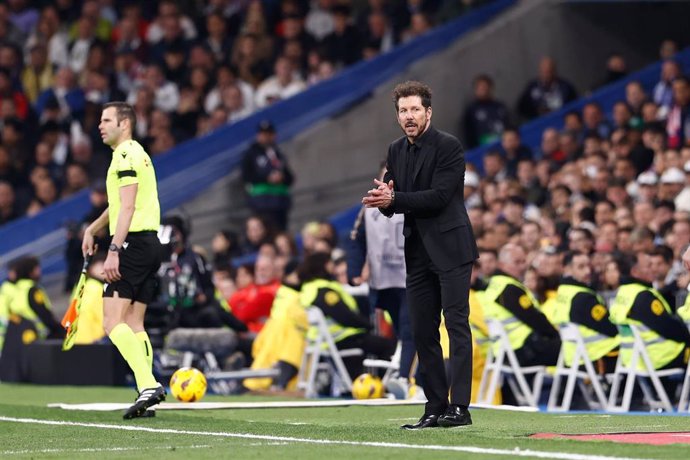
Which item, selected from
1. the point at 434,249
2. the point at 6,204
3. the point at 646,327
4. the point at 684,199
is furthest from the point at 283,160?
the point at 434,249

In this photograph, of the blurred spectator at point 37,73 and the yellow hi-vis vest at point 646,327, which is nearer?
the yellow hi-vis vest at point 646,327

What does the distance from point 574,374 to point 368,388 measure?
195cm

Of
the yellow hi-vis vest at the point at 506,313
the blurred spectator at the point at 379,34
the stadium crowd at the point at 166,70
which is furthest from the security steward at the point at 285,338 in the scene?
the blurred spectator at the point at 379,34

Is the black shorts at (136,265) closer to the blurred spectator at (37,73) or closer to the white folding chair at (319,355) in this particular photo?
the white folding chair at (319,355)

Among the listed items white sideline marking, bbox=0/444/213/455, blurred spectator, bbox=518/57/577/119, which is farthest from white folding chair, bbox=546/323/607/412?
blurred spectator, bbox=518/57/577/119

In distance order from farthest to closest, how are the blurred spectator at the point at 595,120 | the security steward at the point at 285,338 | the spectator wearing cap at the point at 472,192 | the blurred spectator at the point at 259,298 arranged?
the blurred spectator at the point at 595,120 < the spectator wearing cap at the point at 472,192 < the blurred spectator at the point at 259,298 < the security steward at the point at 285,338

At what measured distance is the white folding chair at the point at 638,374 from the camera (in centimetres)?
1391

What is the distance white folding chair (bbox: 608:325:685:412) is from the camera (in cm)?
1391

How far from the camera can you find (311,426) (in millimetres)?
10836

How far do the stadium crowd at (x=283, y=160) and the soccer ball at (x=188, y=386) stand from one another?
2794mm

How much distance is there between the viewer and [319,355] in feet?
55.4

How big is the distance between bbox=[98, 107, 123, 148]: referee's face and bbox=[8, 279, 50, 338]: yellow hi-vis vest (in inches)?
319

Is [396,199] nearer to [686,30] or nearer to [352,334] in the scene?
[352,334]

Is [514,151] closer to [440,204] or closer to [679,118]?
[679,118]
